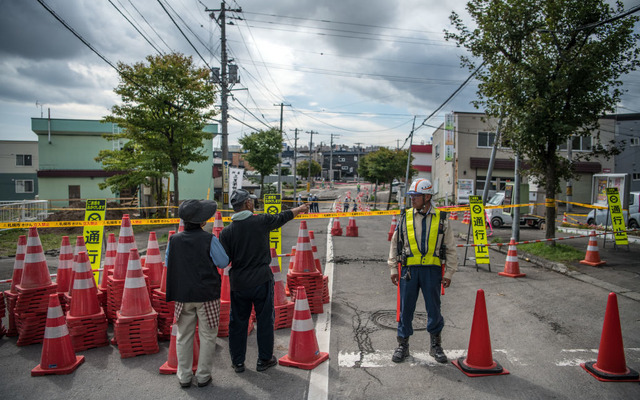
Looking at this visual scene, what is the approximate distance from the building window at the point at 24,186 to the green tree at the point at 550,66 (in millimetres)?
46810

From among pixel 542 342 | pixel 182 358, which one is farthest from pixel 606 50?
pixel 182 358

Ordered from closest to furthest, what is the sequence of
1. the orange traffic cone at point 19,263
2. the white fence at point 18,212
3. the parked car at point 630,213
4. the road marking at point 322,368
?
1. the road marking at point 322,368
2. the orange traffic cone at point 19,263
3. the parked car at point 630,213
4. the white fence at point 18,212

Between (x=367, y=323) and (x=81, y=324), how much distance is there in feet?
11.8

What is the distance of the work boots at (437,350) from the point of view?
4.53m

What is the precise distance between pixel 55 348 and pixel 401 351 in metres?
3.61

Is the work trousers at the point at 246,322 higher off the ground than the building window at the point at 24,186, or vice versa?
the building window at the point at 24,186

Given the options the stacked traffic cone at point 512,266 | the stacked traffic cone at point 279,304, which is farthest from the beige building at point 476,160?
the stacked traffic cone at point 279,304

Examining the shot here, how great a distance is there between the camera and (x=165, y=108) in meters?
19.3

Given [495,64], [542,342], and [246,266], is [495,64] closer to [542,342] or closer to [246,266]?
[542,342]

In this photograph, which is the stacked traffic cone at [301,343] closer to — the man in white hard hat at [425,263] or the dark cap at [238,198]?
the man in white hard hat at [425,263]

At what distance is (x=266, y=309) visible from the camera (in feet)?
14.5

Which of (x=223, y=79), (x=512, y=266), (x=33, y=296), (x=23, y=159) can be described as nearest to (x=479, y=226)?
(x=512, y=266)

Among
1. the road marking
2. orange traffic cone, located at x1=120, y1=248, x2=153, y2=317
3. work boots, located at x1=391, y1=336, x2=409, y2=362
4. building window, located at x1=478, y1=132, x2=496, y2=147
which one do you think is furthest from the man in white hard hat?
building window, located at x1=478, y1=132, x2=496, y2=147

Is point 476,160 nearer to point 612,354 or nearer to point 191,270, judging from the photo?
point 612,354
